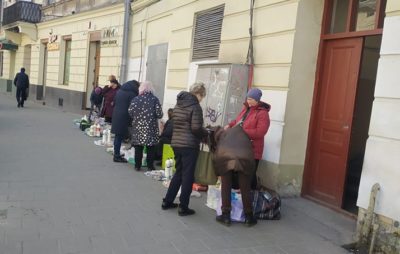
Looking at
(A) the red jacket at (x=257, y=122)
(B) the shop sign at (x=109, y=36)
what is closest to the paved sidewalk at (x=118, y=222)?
(A) the red jacket at (x=257, y=122)

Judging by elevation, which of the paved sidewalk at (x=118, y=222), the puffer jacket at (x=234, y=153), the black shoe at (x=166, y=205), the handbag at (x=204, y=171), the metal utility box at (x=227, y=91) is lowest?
the paved sidewalk at (x=118, y=222)

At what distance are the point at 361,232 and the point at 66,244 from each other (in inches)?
117

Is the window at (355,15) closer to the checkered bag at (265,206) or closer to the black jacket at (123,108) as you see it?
the checkered bag at (265,206)

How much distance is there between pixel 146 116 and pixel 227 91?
150cm

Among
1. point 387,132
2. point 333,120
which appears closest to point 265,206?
point 333,120

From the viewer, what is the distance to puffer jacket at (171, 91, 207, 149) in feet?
17.4

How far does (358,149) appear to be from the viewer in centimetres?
608

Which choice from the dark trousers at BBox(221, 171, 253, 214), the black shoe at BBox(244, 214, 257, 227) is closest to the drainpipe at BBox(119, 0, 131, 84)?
the dark trousers at BBox(221, 171, 253, 214)

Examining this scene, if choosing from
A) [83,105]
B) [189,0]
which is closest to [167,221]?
[189,0]

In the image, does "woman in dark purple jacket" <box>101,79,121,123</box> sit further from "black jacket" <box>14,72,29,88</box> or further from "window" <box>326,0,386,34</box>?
"black jacket" <box>14,72,29,88</box>

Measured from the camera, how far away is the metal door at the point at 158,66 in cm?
1123

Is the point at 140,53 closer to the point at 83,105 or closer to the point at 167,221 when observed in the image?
the point at 83,105

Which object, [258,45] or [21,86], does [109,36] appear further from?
[258,45]

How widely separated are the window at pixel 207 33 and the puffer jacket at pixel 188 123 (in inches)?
130
